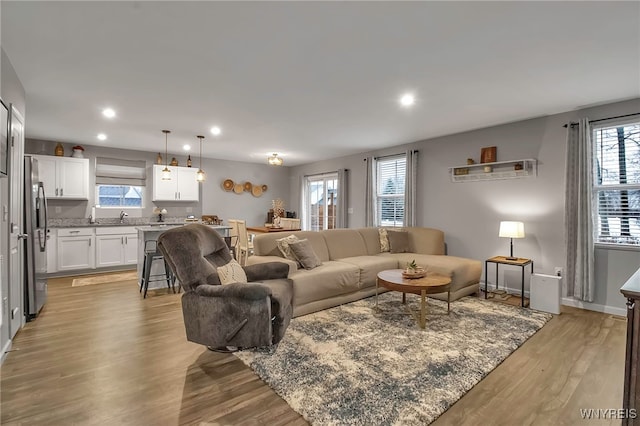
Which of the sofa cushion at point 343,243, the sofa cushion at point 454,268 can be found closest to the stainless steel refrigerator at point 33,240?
the sofa cushion at point 343,243

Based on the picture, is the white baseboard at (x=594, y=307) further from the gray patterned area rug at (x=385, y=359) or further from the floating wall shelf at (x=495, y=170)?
the floating wall shelf at (x=495, y=170)

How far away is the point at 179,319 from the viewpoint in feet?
11.6

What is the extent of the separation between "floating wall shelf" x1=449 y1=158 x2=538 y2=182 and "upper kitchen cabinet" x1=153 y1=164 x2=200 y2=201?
5.39 meters

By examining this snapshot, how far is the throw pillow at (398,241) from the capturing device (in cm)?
526

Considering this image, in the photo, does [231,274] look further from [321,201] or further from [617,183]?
[321,201]

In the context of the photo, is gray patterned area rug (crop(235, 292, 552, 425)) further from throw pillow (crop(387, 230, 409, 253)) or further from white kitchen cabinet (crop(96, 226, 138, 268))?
white kitchen cabinet (crop(96, 226, 138, 268))

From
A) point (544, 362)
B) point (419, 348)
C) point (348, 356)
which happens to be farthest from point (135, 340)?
point (544, 362)

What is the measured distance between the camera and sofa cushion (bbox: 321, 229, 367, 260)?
15.6 ft

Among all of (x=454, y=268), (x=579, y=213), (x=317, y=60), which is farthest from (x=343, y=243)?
(x=579, y=213)

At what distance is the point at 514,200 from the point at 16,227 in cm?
592

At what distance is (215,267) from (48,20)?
211cm

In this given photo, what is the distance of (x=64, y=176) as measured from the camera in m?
5.79

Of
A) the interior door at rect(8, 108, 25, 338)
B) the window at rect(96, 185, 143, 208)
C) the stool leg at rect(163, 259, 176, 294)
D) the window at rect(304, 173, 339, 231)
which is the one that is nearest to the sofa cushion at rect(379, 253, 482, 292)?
the window at rect(304, 173, 339, 231)

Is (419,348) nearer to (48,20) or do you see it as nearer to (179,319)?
(179,319)
